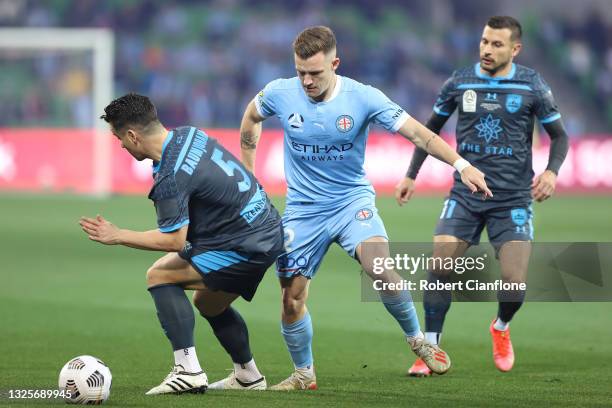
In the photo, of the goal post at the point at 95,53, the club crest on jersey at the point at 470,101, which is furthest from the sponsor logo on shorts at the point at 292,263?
the goal post at the point at 95,53

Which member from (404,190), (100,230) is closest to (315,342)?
(404,190)

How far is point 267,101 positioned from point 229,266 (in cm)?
128

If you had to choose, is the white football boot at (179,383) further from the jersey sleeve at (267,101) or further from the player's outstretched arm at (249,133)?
the jersey sleeve at (267,101)

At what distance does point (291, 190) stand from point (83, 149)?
17.7m

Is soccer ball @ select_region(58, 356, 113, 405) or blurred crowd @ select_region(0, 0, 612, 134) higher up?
blurred crowd @ select_region(0, 0, 612, 134)

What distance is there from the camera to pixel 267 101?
7.18 m

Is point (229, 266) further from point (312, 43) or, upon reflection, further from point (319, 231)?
point (312, 43)

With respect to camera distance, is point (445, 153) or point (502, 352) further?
point (502, 352)

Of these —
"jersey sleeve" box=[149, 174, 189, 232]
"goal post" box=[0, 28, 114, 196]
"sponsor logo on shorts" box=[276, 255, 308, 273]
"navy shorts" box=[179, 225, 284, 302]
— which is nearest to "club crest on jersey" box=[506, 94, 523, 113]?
"sponsor logo on shorts" box=[276, 255, 308, 273]

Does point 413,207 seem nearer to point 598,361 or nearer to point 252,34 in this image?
point 252,34

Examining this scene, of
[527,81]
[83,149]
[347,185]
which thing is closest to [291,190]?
[347,185]

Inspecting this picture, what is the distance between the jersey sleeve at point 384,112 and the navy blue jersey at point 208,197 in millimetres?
892

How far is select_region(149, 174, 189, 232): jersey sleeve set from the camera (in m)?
6.02

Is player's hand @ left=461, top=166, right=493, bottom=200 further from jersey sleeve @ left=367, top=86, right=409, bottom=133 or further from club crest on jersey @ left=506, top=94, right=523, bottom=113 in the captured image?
club crest on jersey @ left=506, top=94, right=523, bottom=113
